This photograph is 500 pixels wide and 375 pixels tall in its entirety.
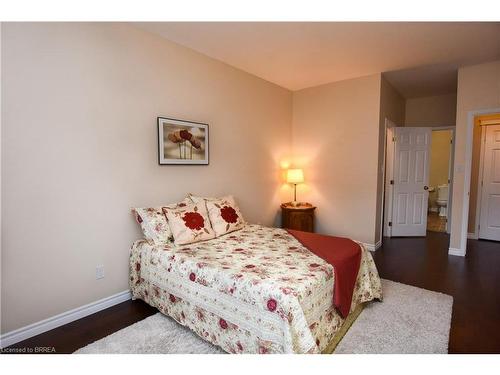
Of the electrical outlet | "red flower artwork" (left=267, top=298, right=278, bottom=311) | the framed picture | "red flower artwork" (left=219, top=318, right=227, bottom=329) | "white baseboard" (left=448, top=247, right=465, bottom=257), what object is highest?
the framed picture

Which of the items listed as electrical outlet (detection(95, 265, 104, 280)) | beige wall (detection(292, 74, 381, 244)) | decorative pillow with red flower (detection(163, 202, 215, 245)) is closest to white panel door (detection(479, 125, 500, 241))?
beige wall (detection(292, 74, 381, 244))

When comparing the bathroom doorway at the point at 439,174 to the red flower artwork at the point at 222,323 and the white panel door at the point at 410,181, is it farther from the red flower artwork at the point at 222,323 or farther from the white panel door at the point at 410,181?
the red flower artwork at the point at 222,323

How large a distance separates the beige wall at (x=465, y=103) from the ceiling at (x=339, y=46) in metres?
0.18

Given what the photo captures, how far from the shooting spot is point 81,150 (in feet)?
7.48

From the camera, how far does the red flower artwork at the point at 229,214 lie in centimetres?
303

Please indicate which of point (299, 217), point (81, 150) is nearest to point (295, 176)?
point (299, 217)

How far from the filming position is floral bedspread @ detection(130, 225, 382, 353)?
1624 millimetres

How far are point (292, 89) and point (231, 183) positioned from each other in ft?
6.96

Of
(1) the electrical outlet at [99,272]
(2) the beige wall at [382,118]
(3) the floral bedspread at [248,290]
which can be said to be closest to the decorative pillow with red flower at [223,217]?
(3) the floral bedspread at [248,290]

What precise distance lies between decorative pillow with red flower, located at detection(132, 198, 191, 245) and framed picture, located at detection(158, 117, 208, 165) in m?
0.56

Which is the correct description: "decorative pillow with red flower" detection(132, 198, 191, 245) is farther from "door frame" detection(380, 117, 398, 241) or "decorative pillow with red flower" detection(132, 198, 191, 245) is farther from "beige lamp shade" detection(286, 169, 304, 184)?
"door frame" detection(380, 117, 398, 241)

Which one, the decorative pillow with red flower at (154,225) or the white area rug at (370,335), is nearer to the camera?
the white area rug at (370,335)

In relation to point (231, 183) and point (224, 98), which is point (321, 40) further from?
point (231, 183)

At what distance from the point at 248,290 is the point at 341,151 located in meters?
3.23
